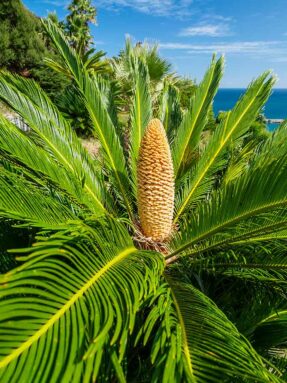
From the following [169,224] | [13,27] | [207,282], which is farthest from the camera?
[13,27]

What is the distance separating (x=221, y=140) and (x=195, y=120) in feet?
1.21

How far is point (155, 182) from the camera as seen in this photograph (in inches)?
89.4

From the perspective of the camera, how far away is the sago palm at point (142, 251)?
996 millimetres

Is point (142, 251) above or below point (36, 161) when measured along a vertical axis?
below

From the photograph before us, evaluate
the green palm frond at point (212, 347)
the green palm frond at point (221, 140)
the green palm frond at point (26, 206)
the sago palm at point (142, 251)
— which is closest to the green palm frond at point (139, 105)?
the sago palm at point (142, 251)

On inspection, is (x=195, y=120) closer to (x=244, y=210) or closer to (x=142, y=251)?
Answer: (x=244, y=210)

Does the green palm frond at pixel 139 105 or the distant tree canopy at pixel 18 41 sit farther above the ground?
the distant tree canopy at pixel 18 41

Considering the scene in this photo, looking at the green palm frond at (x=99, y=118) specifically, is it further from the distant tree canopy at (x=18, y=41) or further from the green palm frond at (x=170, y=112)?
the distant tree canopy at (x=18, y=41)

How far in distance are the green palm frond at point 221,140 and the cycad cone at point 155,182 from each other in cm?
43

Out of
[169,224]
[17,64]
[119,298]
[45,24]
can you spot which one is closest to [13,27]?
[17,64]

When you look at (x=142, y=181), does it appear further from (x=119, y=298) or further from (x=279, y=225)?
(x=119, y=298)

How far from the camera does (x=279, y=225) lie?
1795 millimetres

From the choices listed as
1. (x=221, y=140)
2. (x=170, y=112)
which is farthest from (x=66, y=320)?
(x=170, y=112)

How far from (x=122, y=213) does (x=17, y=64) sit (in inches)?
669
